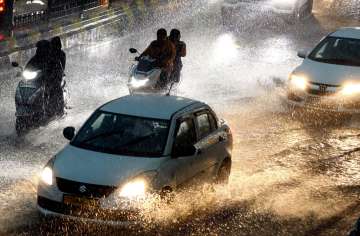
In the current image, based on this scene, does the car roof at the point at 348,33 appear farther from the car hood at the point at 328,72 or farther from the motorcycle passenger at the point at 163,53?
the motorcycle passenger at the point at 163,53

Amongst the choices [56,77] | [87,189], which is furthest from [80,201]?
[56,77]

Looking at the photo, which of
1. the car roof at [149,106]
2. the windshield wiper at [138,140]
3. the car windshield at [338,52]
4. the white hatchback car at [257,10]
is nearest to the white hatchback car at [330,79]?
the car windshield at [338,52]

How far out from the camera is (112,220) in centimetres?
913

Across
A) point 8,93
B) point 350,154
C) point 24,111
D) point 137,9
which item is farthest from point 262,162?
point 137,9

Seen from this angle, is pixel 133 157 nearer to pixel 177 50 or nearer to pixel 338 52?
pixel 177 50

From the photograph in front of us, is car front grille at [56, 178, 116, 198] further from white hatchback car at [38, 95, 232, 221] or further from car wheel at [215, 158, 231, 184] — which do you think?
car wheel at [215, 158, 231, 184]

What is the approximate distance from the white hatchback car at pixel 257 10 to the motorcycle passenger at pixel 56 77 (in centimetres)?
1788

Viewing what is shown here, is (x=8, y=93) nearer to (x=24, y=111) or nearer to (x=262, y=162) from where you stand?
(x=24, y=111)

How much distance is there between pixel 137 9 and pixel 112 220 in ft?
84.6

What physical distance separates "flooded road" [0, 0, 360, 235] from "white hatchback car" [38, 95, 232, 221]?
255 millimetres

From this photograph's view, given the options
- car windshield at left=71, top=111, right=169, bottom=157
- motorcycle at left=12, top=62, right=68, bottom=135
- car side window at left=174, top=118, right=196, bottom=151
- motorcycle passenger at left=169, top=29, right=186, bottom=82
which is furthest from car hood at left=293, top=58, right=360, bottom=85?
car windshield at left=71, top=111, right=169, bottom=157

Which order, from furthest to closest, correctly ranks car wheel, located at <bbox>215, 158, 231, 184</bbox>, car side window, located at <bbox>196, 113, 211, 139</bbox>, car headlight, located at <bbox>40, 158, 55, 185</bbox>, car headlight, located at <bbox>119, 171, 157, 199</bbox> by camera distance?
car wheel, located at <bbox>215, 158, 231, 184</bbox> → car side window, located at <bbox>196, 113, 211, 139</bbox> → car headlight, located at <bbox>40, 158, 55, 185</bbox> → car headlight, located at <bbox>119, 171, 157, 199</bbox>

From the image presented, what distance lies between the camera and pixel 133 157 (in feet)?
32.4

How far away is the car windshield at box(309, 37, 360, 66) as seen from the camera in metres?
18.3
